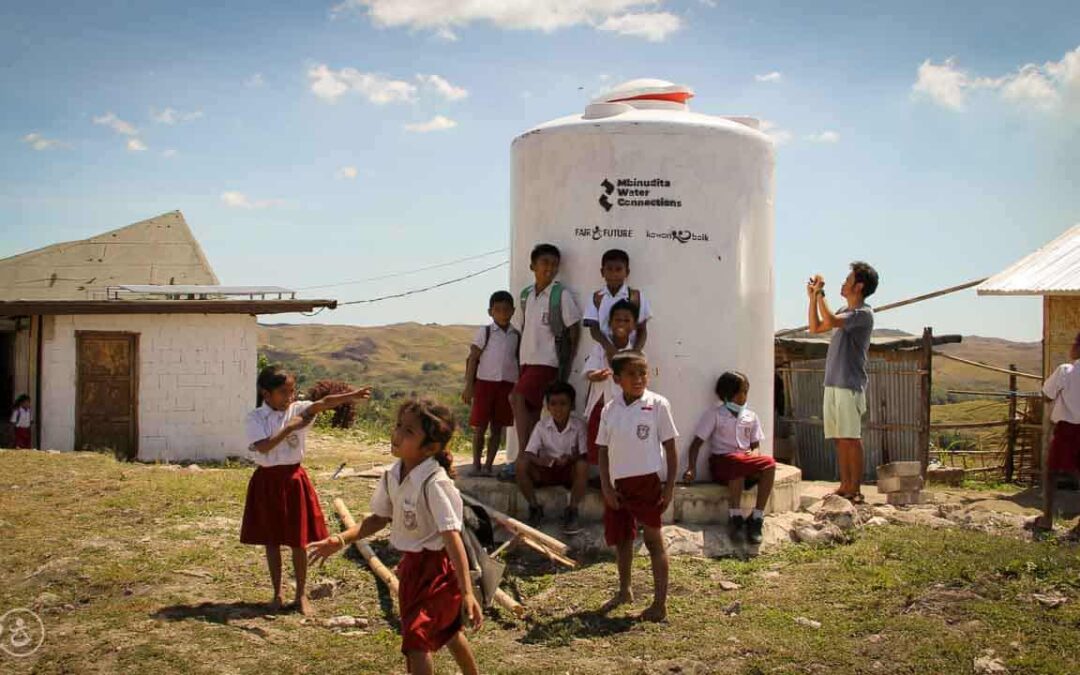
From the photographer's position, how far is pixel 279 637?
5340 mm

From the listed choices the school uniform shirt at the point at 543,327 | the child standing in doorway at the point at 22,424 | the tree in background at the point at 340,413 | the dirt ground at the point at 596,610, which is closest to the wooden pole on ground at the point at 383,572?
the dirt ground at the point at 596,610

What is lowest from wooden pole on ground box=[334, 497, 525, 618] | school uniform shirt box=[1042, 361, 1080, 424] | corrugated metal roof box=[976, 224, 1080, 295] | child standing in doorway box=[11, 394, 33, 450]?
wooden pole on ground box=[334, 497, 525, 618]

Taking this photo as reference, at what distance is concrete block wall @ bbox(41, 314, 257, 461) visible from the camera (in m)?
14.8

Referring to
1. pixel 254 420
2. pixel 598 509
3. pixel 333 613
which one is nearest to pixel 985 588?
pixel 598 509

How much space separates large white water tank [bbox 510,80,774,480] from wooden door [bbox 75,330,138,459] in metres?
9.43

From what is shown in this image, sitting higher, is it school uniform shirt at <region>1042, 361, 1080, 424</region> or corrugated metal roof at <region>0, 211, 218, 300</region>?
corrugated metal roof at <region>0, 211, 218, 300</region>

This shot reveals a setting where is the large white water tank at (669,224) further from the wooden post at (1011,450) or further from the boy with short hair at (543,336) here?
the wooden post at (1011,450)

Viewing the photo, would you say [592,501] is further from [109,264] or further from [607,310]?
[109,264]

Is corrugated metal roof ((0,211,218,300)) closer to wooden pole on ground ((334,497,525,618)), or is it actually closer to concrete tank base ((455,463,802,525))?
wooden pole on ground ((334,497,525,618))

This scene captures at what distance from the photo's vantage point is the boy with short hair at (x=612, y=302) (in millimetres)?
6957

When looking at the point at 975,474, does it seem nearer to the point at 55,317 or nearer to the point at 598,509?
the point at 598,509

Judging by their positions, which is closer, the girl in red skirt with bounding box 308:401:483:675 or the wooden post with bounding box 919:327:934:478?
the girl in red skirt with bounding box 308:401:483:675

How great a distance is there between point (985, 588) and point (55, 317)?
518 inches

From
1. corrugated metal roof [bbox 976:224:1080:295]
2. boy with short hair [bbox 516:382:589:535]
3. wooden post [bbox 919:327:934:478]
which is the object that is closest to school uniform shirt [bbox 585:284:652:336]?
boy with short hair [bbox 516:382:589:535]
